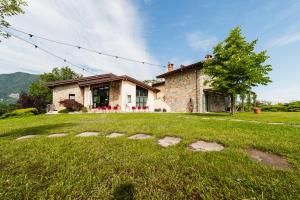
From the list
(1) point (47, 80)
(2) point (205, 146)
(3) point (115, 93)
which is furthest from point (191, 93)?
(1) point (47, 80)

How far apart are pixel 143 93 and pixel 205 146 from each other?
59.8 ft

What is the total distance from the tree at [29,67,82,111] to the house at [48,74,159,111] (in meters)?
20.8

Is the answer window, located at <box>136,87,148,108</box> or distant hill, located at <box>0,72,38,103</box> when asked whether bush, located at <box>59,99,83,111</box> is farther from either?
distant hill, located at <box>0,72,38,103</box>

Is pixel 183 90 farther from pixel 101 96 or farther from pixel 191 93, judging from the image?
pixel 101 96

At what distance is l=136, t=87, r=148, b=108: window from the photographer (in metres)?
21.2

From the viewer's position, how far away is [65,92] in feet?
71.4

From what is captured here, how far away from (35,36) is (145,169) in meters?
15.1

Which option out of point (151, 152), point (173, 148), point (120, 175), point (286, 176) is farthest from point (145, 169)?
point (286, 176)

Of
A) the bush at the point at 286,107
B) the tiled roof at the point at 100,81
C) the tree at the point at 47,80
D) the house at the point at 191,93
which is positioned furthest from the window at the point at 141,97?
the tree at the point at 47,80

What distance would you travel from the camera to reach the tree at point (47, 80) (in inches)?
1635

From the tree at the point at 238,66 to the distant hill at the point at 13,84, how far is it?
567 feet

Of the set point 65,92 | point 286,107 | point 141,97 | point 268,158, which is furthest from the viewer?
point 286,107

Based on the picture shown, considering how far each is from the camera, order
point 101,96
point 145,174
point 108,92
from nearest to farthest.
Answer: point 145,174, point 108,92, point 101,96

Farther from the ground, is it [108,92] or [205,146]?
[108,92]
